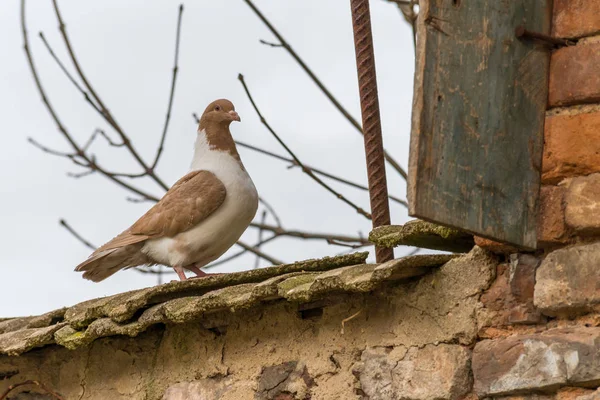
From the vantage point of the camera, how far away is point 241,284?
4047 mm

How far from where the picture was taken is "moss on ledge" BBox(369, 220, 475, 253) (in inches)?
141

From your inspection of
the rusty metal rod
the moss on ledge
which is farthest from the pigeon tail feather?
the moss on ledge

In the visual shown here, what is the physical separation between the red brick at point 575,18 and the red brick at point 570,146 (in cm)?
26

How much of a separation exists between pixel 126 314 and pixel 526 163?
1.53 m

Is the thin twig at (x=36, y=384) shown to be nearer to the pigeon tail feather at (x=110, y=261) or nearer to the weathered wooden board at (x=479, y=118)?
the pigeon tail feather at (x=110, y=261)

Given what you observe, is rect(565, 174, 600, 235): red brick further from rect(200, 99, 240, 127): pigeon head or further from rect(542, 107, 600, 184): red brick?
rect(200, 99, 240, 127): pigeon head

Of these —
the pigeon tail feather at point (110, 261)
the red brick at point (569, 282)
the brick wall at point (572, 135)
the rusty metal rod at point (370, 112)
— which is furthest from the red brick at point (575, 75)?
the pigeon tail feather at point (110, 261)

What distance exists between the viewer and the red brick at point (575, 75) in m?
3.44

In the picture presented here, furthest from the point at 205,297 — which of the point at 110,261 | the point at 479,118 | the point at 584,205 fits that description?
the point at 110,261

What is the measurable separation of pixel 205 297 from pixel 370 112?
138 cm

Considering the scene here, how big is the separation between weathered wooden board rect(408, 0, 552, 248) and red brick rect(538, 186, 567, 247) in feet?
0.11

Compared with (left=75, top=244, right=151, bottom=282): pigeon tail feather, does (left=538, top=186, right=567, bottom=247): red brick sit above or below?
below

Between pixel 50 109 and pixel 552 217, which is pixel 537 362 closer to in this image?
pixel 552 217

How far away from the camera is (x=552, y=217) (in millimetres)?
3420
